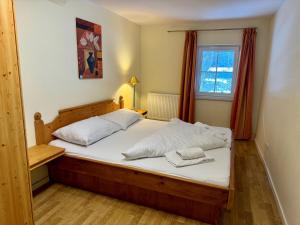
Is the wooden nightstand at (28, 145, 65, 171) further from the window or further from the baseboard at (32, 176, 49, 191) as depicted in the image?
the window

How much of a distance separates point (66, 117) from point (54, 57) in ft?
2.48

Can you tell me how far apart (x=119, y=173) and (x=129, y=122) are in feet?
4.12

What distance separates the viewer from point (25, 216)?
1526mm

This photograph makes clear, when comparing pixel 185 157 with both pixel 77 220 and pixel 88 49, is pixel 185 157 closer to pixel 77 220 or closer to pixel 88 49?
pixel 77 220

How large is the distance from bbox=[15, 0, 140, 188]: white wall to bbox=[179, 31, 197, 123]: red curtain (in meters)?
1.46

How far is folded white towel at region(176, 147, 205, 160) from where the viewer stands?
2117 mm

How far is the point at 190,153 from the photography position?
A: 7.04ft

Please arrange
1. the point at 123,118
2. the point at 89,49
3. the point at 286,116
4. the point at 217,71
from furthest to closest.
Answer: the point at 217,71
the point at 123,118
the point at 89,49
the point at 286,116

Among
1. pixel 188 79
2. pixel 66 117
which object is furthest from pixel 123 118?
pixel 188 79

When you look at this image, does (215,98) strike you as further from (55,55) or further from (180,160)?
(55,55)

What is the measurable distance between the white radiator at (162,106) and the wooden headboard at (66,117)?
1286 millimetres

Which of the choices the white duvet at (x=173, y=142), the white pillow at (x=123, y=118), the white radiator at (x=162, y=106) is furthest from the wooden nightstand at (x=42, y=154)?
the white radiator at (x=162, y=106)

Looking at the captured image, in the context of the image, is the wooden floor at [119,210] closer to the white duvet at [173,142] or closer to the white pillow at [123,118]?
the white duvet at [173,142]

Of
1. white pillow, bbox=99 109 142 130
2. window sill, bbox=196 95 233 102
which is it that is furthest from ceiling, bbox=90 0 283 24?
white pillow, bbox=99 109 142 130
